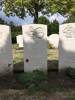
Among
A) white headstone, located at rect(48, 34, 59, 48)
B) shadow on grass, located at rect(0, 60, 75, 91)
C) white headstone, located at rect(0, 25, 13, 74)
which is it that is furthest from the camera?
white headstone, located at rect(48, 34, 59, 48)

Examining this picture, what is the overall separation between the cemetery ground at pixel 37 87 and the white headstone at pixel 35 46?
1.22 ft

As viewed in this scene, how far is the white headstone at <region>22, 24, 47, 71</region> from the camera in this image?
34.1 feet

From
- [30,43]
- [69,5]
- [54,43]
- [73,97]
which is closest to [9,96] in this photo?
[73,97]

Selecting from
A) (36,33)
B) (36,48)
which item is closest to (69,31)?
(36,33)

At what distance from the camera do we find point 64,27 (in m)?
10.6

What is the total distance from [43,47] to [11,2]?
25707 mm

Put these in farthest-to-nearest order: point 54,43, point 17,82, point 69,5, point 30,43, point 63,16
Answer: point 63,16, point 69,5, point 54,43, point 30,43, point 17,82

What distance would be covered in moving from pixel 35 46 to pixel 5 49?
838 mm

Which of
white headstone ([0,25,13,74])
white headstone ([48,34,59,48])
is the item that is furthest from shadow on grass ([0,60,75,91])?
white headstone ([48,34,59,48])

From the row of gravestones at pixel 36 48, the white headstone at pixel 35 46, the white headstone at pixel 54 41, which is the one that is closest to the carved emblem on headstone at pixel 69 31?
the row of gravestones at pixel 36 48

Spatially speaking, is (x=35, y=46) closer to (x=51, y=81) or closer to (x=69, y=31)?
(x=69, y=31)

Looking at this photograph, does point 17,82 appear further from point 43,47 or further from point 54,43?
Result: point 54,43

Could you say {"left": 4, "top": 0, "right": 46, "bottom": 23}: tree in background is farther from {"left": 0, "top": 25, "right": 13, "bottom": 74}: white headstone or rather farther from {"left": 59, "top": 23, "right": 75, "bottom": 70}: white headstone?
{"left": 0, "top": 25, "right": 13, "bottom": 74}: white headstone

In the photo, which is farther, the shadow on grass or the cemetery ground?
the shadow on grass
